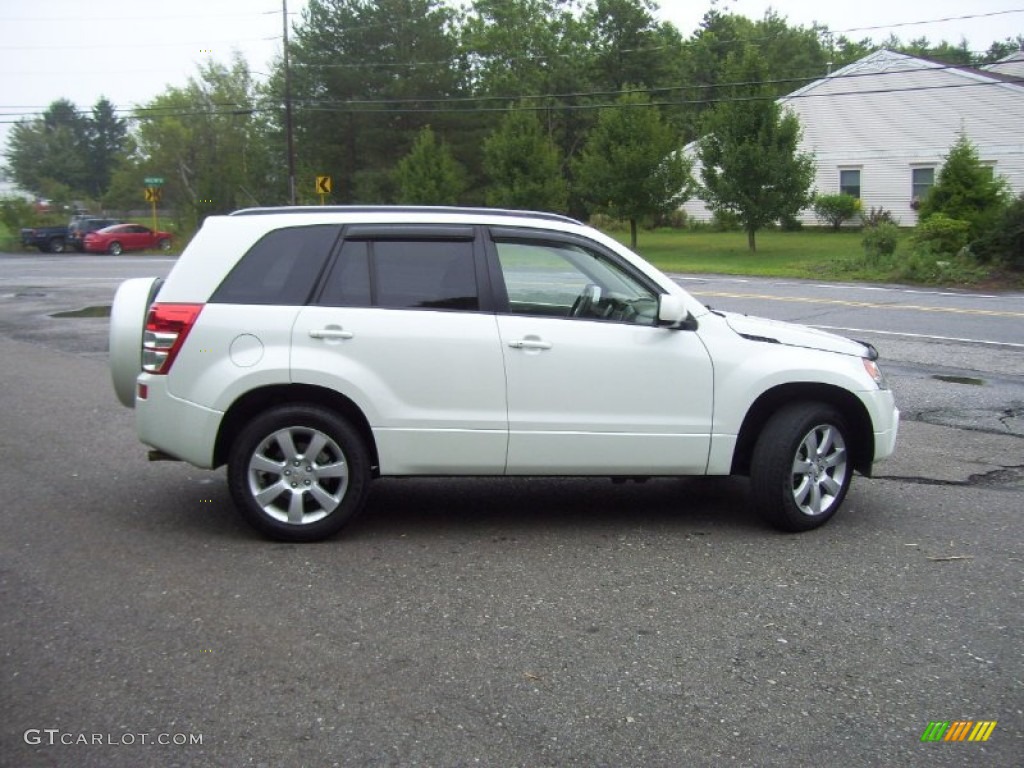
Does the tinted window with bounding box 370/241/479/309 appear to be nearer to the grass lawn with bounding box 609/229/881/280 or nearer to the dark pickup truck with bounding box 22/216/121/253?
the grass lawn with bounding box 609/229/881/280

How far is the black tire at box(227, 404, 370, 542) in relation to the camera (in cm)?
574

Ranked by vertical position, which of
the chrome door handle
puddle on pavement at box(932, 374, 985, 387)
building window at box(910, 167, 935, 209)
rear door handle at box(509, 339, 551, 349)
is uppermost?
building window at box(910, 167, 935, 209)

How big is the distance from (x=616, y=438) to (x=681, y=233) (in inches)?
1946

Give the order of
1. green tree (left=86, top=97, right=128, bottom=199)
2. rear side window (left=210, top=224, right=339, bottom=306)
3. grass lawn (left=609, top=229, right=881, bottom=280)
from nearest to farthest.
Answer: rear side window (left=210, top=224, right=339, bottom=306) < grass lawn (left=609, top=229, right=881, bottom=280) < green tree (left=86, top=97, right=128, bottom=199)

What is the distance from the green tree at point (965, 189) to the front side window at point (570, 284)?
28134mm

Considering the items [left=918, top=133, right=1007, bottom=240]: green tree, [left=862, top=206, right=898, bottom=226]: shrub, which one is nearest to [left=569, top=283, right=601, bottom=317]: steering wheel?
[left=918, top=133, right=1007, bottom=240]: green tree

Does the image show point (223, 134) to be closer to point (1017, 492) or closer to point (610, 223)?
point (610, 223)

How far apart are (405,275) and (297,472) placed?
4.10 feet

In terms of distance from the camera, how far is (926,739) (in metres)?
3.72

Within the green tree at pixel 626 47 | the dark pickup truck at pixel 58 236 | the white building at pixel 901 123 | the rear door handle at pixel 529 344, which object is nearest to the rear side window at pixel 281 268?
the rear door handle at pixel 529 344

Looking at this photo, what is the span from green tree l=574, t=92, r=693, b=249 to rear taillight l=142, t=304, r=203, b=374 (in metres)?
35.0

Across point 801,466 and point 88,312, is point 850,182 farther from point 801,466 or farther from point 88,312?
point 801,466

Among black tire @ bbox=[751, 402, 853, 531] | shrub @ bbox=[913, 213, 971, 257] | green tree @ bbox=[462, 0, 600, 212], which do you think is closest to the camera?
black tire @ bbox=[751, 402, 853, 531]

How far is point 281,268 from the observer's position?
5914mm
